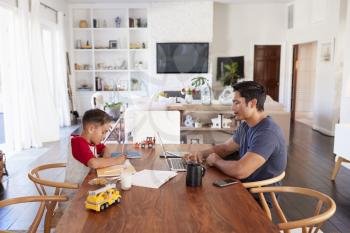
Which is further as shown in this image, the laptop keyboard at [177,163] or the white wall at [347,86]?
the white wall at [347,86]

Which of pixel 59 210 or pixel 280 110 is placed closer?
pixel 59 210

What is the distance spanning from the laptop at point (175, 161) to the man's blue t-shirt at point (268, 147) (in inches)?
15.5

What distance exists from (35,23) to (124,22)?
333 centimetres

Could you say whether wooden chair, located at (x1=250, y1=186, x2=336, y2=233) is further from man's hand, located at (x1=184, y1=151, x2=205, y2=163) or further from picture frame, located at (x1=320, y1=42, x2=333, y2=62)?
picture frame, located at (x1=320, y1=42, x2=333, y2=62)

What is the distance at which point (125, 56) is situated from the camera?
9.09 m

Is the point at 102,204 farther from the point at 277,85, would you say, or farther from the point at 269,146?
the point at 277,85

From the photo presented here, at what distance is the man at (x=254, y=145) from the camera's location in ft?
Result: 6.31

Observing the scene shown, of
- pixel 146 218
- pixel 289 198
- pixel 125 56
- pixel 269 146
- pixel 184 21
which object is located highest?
pixel 184 21

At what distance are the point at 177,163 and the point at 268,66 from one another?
7918 mm

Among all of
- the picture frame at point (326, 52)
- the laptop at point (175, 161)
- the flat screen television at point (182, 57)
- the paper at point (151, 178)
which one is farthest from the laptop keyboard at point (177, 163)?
the flat screen television at point (182, 57)

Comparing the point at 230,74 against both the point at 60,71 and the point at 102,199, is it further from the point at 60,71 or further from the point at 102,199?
the point at 102,199

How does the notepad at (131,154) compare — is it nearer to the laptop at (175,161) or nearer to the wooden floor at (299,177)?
the laptop at (175,161)

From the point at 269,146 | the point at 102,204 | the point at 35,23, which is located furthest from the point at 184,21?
the point at 102,204

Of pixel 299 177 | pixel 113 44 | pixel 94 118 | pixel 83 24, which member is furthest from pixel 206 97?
pixel 83 24
